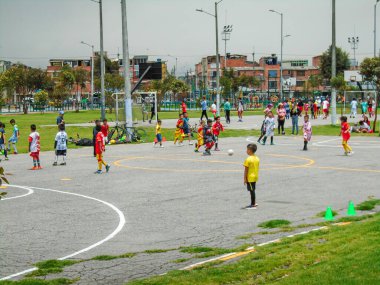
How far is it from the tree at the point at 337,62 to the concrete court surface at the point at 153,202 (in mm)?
85524

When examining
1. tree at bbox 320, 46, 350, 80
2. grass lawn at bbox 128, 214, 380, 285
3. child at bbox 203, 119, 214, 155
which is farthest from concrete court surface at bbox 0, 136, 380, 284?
tree at bbox 320, 46, 350, 80

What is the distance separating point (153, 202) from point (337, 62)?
337 feet

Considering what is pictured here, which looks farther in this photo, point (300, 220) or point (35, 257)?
point (300, 220)

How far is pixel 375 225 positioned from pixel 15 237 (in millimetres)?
6792

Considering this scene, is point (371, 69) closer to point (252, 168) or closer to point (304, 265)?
point (252, 168)

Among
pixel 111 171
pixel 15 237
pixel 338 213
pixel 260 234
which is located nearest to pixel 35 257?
pixel 15 237

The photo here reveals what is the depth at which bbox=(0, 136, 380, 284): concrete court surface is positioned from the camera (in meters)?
12.0

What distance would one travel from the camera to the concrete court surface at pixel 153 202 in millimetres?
12023

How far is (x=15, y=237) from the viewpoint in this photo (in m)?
13.2

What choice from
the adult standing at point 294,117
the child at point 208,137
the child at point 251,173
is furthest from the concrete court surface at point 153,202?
the adult standing at point 294,117

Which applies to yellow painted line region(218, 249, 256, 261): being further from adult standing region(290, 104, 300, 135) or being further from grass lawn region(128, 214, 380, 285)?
adult standing region(290, 104, 300, 135)

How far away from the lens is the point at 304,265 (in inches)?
372

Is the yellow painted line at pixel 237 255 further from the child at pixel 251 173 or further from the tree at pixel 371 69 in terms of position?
the tree at pixel 371 69

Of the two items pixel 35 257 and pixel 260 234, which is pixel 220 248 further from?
pixel 35 257
